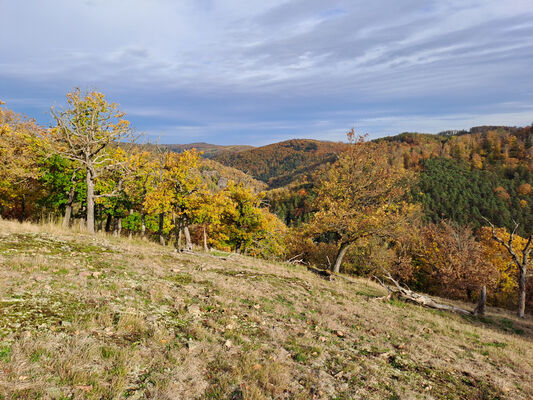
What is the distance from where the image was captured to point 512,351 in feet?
38.7

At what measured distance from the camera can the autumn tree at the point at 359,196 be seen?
25078 mm

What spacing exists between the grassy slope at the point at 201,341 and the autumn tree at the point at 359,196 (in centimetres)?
1201

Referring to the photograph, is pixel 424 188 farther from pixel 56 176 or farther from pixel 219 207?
pixel 56 176

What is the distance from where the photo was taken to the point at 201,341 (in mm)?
7008

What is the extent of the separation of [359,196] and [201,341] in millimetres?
22199

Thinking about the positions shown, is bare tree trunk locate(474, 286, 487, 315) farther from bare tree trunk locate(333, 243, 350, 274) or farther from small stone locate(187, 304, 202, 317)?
small stone locate(187, 304, 202, 317)

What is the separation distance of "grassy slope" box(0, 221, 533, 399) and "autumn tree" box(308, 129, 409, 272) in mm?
12012

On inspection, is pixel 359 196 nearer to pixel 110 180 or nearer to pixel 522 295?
pixel 522 295

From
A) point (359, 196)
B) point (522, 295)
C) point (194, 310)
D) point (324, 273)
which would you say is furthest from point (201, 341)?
point (522, 295)

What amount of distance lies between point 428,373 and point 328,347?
2.82 m

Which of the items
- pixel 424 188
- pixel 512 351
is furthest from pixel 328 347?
pixel 424 188

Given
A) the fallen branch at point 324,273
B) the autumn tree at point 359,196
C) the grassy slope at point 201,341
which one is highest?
the autumn tree at point 359,196

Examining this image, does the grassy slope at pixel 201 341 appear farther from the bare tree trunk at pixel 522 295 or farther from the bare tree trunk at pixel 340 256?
the bare tree trunk at pixel 522 295

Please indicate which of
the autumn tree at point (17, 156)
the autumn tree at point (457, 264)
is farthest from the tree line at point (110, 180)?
the autumn tree at point (457, 264)
